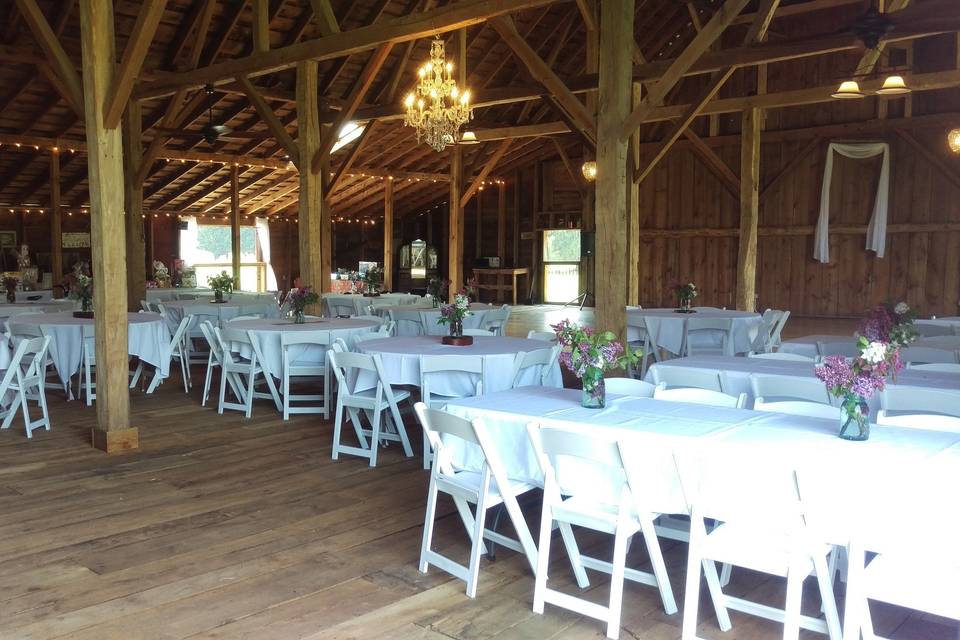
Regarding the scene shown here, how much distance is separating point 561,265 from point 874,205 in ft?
24.1

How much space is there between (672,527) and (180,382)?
6265mm

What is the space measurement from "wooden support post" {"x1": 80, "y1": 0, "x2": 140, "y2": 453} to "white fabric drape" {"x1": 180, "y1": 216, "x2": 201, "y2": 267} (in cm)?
1560

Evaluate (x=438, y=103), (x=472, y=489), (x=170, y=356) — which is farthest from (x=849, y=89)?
(x=170, y=356)

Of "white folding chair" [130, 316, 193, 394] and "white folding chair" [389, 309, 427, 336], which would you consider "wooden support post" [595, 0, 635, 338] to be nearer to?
"white folding chair" [389, 309, 427, 336]

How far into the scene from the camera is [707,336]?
28.6ft

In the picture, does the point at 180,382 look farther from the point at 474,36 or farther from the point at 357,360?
the point at 474,36

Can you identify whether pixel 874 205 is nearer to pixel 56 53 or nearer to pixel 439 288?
pixel 439 288

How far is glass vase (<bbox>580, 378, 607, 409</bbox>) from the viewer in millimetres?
3824

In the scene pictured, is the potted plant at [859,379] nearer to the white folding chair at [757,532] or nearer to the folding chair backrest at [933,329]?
the white folding chair at [757,532]

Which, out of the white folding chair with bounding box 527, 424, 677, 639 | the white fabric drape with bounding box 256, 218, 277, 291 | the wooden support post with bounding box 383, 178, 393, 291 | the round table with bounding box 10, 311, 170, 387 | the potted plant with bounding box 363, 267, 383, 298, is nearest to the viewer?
the white folding chair with bounding box 527, 424, 677, 639

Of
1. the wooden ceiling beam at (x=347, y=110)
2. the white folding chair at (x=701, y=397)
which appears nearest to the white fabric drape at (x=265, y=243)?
the wooden ceiling beam at (x=347, y=110)

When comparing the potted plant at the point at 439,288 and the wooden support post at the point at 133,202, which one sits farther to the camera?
the wooden support post at the point at 133,202

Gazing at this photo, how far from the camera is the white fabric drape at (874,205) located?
1490 cm

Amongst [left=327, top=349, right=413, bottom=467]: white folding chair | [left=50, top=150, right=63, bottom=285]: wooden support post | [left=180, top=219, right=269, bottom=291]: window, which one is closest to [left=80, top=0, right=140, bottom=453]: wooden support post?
[left=327, top=349, right=413, bottom=467]: white folding chair
